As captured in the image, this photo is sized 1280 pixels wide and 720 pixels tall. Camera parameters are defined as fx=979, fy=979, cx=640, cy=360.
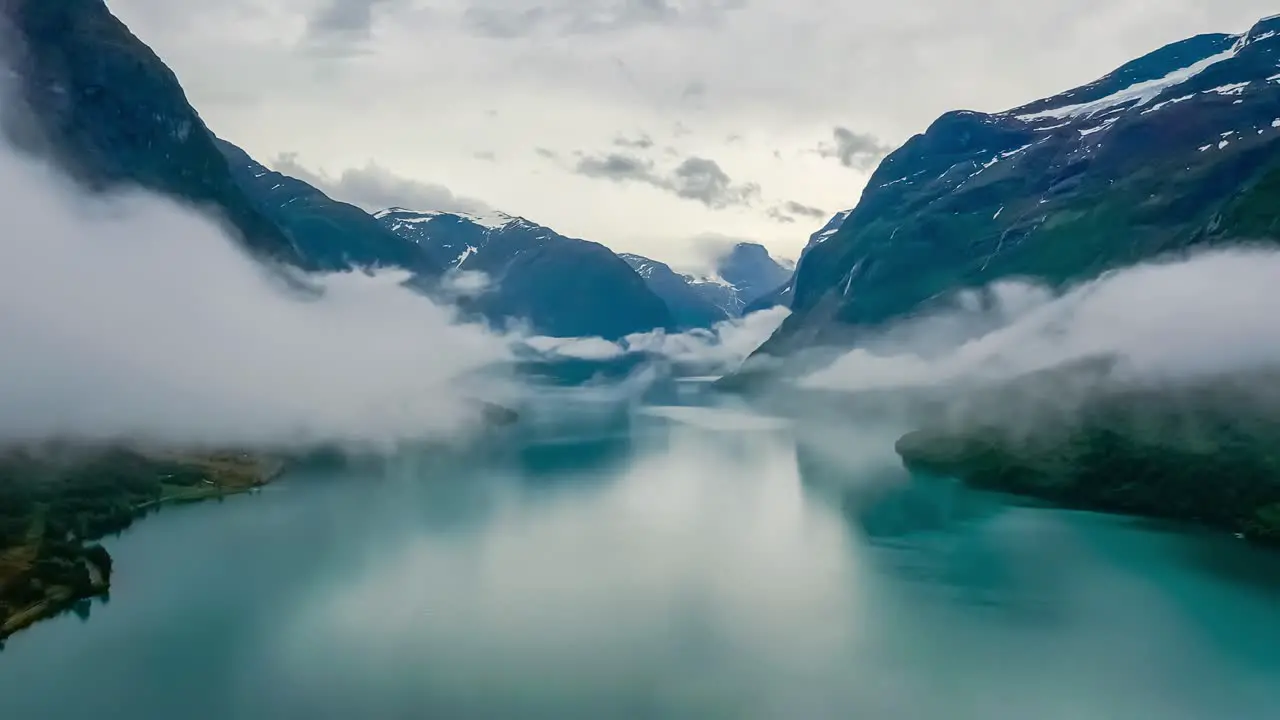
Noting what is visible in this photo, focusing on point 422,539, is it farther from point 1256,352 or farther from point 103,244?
point 103,244

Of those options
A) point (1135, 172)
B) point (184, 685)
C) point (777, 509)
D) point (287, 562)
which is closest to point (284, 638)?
point (184, 685)

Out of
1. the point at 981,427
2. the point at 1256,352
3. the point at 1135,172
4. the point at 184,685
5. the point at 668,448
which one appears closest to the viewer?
the point at 184,685

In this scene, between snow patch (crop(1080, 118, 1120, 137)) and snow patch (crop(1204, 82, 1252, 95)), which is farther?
snow patch (crop(1080, 118, 1120, 137))

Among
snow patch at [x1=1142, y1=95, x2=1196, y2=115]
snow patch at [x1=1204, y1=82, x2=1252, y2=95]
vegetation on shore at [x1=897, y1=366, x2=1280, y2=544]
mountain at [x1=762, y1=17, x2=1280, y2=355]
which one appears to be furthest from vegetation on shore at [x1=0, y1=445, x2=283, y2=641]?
snow patch at [x1=1204, y1=82, x2=1252, y2=95]

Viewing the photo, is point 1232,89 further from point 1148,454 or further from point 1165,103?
point 1148,454

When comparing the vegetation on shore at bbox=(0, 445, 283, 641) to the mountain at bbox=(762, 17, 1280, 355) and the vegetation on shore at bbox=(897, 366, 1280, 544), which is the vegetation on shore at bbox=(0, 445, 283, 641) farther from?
the mountain at bbox=(762, 17, 1280, 355)

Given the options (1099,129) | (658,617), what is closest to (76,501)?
(658,617)
